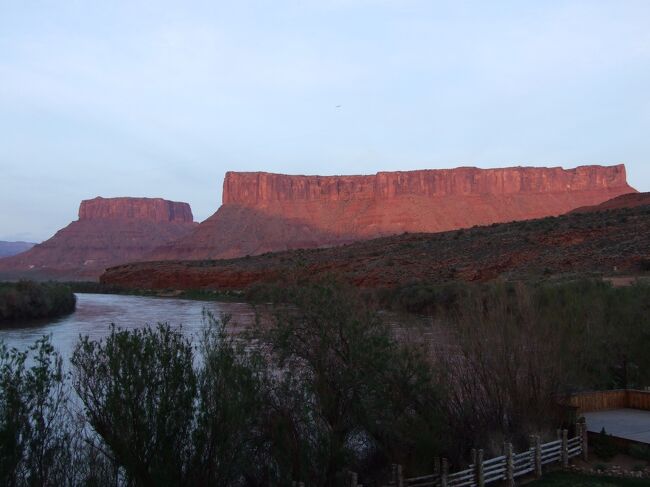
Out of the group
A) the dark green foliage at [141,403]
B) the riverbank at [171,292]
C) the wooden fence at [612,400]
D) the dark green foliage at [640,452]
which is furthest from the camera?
the riverbank at [171,292]

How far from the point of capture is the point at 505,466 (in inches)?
317

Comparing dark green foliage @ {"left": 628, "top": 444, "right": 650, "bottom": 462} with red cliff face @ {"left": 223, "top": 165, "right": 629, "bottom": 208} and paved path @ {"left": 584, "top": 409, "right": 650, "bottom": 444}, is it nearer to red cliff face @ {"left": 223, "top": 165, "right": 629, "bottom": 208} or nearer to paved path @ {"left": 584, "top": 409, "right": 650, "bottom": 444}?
paved path @ {"left": 584, "top": 409, "right": 650, "bottom": 444}

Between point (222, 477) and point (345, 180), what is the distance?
11448 cm

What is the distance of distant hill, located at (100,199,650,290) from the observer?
102 ft

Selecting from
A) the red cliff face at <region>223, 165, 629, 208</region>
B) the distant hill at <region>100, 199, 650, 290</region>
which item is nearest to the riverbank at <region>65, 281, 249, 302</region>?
the distant hill at <region>100, 199, 650, 290</region>

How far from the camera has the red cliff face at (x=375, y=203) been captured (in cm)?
10512

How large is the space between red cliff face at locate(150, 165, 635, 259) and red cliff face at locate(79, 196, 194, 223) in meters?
33.1

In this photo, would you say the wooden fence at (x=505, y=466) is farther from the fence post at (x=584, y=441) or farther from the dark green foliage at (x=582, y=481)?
the dark green foliage at (x=582, y=481)

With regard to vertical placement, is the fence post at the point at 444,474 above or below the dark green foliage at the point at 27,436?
below

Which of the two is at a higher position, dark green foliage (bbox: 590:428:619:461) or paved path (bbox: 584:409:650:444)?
paved path (bbox: 584:409:650:444)

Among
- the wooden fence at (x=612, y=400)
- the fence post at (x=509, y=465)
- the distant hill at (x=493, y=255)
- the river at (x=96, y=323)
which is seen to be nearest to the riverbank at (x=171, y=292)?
the distant hill at (x=493, y=255)

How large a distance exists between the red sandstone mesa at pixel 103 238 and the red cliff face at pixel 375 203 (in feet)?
49.7

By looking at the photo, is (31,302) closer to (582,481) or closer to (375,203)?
(582,481)

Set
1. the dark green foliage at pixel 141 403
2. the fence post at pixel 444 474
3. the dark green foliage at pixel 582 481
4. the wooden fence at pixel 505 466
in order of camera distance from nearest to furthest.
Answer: the dark green foliage at pixel 141 403 → the fence post at pixel 444 474 → the wooden fence at pixel 505 466 → the dark green foliage at pixel 582 481
